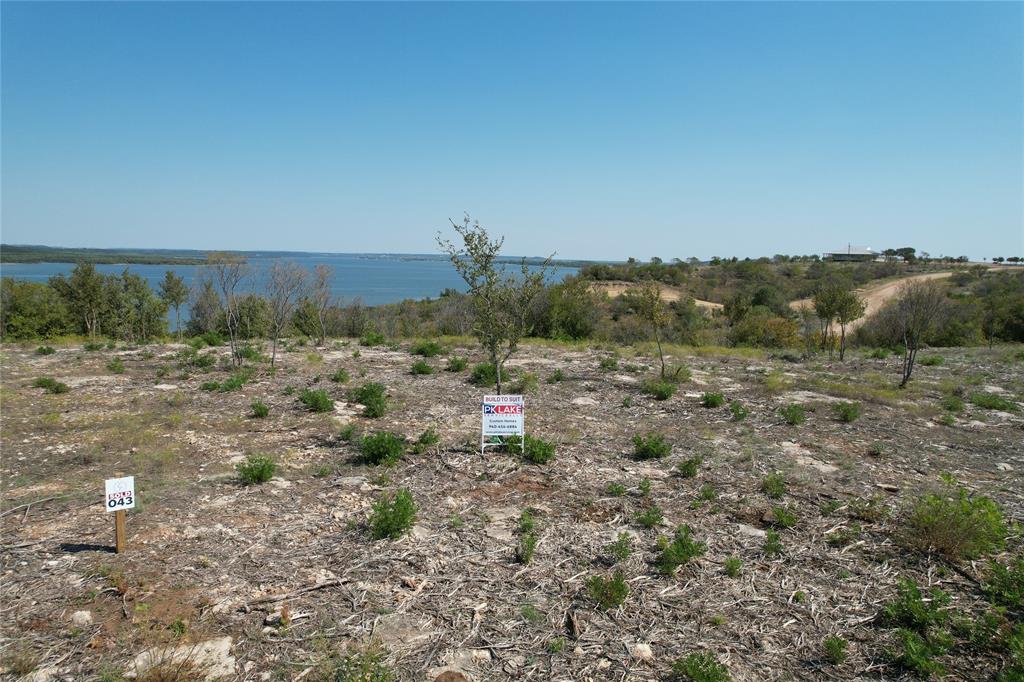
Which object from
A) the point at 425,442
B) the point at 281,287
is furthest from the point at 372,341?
the point at 425,442

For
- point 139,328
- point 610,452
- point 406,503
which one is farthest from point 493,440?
point 139,328

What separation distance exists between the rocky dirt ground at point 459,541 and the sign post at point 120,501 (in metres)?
0.18

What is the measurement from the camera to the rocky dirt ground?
13.6ft

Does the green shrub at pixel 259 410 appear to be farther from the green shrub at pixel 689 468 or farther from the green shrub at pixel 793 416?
the green shrub at pixel 793 416

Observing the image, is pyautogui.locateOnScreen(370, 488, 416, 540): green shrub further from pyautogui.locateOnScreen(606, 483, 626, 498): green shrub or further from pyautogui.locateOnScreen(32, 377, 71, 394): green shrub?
pyautogui.locateOnScreen(32, 377, 71, 394): green shrub

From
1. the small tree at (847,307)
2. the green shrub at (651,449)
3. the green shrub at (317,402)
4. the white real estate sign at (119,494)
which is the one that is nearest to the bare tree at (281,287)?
the green shrub at (317,402)

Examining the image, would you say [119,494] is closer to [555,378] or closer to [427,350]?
[555,378]

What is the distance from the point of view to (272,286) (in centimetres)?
1734

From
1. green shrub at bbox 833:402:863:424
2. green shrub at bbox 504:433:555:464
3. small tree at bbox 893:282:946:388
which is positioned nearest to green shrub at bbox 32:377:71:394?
green shrub at bbox 504:433:555:464

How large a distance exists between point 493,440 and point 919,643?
5.87m

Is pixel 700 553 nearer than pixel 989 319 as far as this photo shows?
Yes

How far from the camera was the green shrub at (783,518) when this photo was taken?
6.20 m

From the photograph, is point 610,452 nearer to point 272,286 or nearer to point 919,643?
point 919,643

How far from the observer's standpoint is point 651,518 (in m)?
6.21
